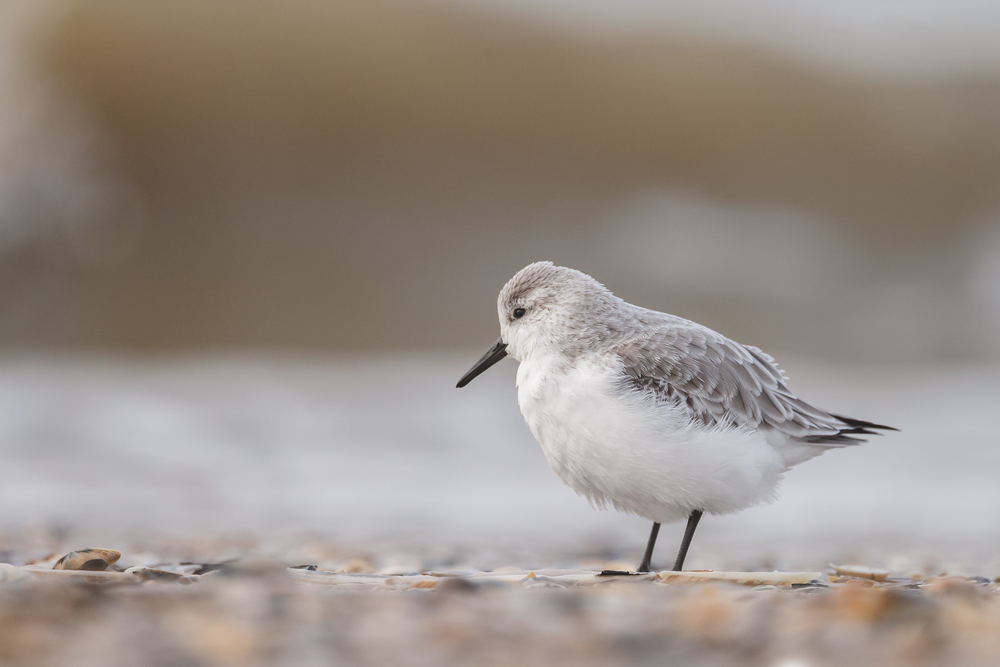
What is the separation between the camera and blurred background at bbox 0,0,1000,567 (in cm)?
1141

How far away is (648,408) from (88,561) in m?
1.70

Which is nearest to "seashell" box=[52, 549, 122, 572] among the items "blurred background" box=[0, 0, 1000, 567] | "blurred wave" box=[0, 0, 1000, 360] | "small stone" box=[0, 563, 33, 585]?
"small stone" box=[0, 563, 33, 585]

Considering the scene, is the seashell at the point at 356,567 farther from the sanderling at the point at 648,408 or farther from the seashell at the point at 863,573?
the seashell at the point at 863,573

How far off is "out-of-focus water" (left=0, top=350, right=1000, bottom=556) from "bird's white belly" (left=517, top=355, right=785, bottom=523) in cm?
175

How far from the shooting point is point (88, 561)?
264cm

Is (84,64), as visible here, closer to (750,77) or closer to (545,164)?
(545,164)

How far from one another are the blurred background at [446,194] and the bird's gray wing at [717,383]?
550 centimetres

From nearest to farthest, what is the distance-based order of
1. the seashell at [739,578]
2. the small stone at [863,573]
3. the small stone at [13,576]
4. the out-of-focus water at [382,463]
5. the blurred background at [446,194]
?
the small stone at [13,576] → the seashell at [739,578] → the small stone at [863,573] → the out-of-focus water at [382,463] → the blurred background at [446,194]

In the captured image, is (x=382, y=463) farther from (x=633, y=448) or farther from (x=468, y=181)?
(x=468, y=181)

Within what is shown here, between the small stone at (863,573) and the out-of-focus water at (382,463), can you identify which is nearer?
the small stone at (863,573)

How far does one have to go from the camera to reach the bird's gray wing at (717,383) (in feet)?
9.36

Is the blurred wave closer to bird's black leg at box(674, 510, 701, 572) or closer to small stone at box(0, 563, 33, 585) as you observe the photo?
bird's black leg at box(674, 510, 701, 572)

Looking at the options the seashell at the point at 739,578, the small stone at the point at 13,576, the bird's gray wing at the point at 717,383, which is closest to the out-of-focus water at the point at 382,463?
the bird's gray wing at the point at 717,383

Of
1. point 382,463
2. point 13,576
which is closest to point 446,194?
point 382,463
